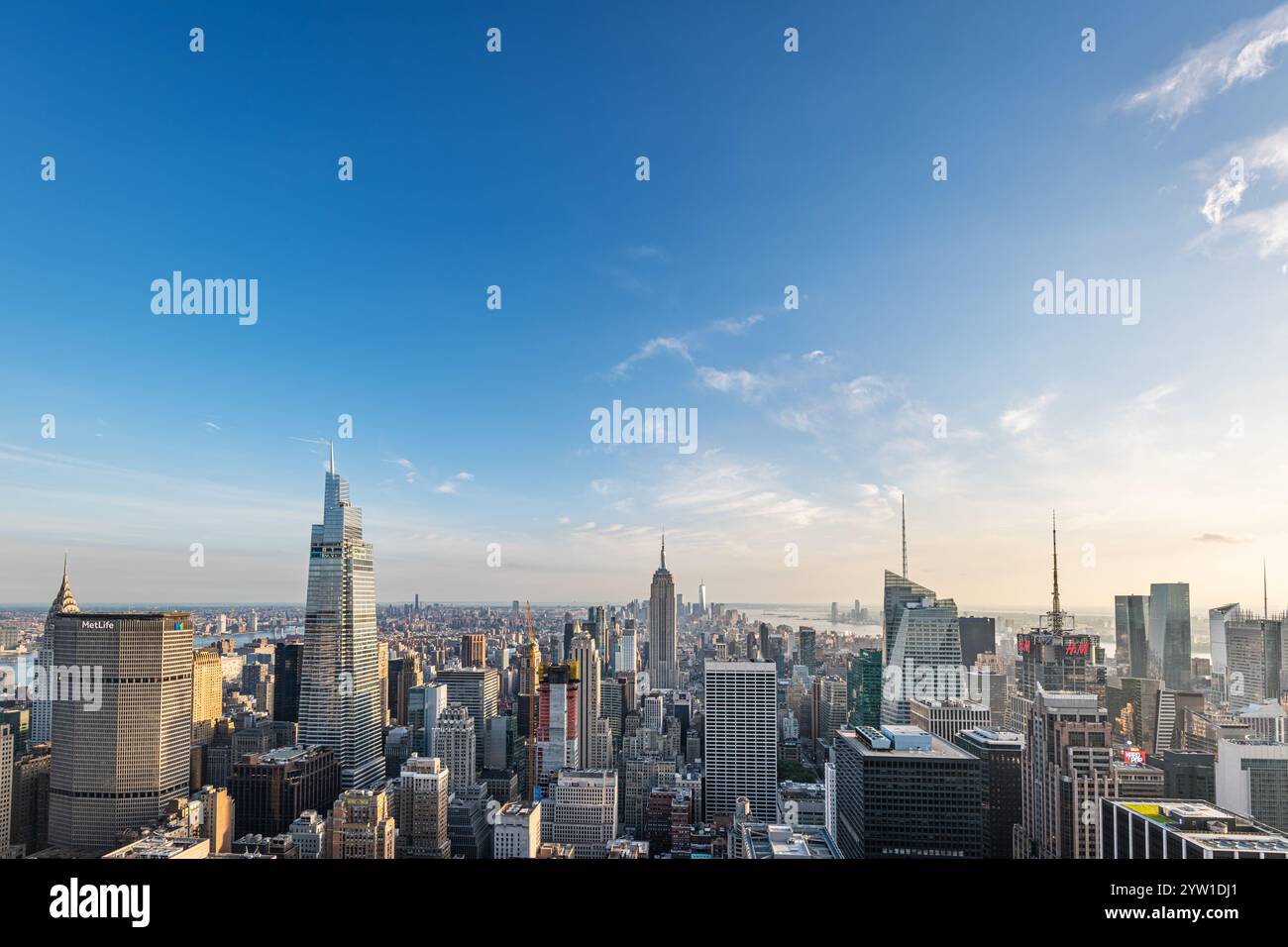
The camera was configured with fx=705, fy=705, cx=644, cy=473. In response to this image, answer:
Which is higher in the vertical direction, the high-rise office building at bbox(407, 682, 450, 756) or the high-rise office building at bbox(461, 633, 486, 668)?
the high-rise office building at bbox(461, 633, 486, 668)

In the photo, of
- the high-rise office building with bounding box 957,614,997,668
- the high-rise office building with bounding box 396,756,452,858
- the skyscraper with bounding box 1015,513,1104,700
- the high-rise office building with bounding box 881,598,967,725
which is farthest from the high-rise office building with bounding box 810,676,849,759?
the high-rise office building with bounding box 396,756,452,858

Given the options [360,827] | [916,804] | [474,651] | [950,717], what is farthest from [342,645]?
[950,717]

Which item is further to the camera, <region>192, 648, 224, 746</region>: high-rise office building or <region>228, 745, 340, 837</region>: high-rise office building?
<region>192, 648, 224, 746</region>: high-rise office building

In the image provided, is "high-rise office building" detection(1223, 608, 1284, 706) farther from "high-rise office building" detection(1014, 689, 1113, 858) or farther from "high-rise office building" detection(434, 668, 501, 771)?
"high-rise office building" detection(434, 668, 501, 771)

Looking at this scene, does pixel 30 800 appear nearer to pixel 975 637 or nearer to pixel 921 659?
pixel 975 637

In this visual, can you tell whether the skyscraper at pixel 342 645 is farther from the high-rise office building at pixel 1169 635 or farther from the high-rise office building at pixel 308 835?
the high-rise office building at pixel 1169 635
